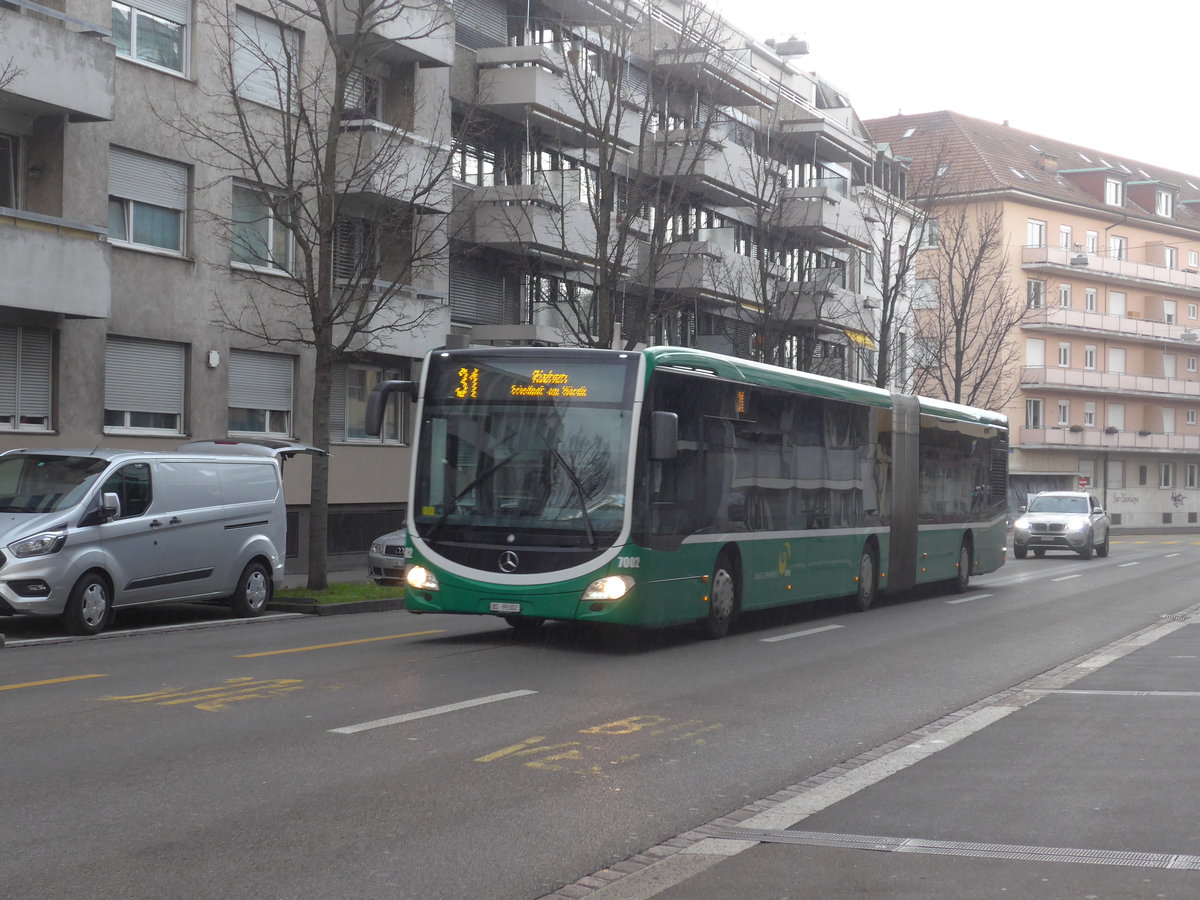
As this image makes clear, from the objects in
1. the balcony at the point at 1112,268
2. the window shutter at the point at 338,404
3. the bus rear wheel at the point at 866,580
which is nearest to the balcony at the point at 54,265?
the window shutter at the point at 338,404

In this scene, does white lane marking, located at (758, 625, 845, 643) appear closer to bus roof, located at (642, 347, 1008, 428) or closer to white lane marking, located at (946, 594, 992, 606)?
bus roof, located at (642, 347, 1008, 428)

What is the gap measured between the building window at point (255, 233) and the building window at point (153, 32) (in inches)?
96.3

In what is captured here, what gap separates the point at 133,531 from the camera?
16.2 metres

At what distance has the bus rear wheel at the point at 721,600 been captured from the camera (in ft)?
50.6

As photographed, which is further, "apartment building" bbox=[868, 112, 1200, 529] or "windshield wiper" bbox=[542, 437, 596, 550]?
"apartment building" bbox=[868, 112, 1200, 529]

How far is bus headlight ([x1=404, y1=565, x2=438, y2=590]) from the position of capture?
46.2 ft

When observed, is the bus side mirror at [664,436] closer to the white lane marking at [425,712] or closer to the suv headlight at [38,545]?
the white lane marking at [425,712]

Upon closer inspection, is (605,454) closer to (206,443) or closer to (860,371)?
(206,443)

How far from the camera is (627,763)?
8.38 meters

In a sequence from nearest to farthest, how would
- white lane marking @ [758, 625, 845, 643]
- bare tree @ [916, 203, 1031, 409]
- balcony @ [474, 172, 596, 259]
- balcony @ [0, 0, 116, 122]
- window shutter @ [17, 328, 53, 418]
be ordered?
white lane marking @ [758, 625, 845, 643] → balcony @ [0, 0, 116, 122] → window shutter @ [17, 328, 53, 418] → balcony @ [474, 172, 596, 259] → bare tree @ [916, 203, 1031, 409]

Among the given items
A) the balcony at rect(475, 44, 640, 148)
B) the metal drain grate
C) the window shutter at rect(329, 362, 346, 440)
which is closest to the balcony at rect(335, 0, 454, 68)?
the balcony at rect(475, 44, 640, 148)

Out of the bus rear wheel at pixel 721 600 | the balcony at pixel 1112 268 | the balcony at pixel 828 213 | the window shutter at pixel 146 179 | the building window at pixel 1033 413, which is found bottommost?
the bus rear wheel at pixel 721 600

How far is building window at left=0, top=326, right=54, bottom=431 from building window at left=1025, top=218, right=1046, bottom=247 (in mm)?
61824

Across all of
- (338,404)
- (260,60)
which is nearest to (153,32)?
(260,60)
